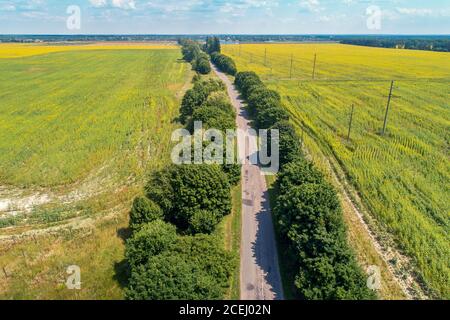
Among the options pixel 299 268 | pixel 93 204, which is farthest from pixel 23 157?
pixel 299 268

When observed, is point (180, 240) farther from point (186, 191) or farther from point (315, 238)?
point (315, 238)


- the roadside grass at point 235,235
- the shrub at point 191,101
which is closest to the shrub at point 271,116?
the shrub at point 191,101

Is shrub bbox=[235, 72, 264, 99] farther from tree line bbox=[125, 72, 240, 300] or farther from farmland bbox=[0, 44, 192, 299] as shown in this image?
tree line bbox=[125, 72, 240, 300]

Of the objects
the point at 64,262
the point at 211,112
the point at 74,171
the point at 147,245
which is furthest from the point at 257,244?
the point at 74,171

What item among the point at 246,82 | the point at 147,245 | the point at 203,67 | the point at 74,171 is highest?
the point at 203,67

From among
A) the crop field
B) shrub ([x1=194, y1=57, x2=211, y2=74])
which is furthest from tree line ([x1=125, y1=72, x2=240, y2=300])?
shrub ([x1=194, y1=57, x2=211, y2=74])
